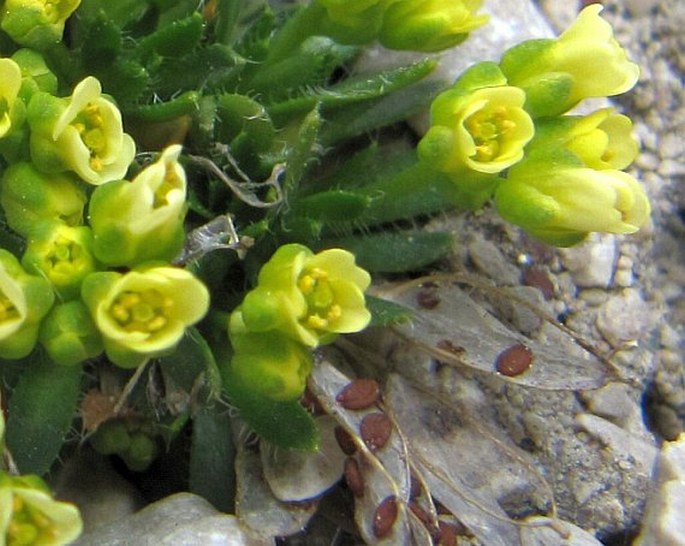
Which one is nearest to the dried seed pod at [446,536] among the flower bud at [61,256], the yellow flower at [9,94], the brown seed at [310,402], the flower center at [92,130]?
the brown seed at [310,402]

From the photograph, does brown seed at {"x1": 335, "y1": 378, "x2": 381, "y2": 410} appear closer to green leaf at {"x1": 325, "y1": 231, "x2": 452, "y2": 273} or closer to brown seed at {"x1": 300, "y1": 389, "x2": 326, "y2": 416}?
brown seed at {"x1": 300, "y1": 389, "x2": 326, "y2": 416}

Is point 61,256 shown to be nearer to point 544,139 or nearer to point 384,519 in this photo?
point 384,519

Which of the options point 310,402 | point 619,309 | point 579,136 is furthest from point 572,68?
point 310,402

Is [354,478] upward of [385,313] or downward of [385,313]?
downward

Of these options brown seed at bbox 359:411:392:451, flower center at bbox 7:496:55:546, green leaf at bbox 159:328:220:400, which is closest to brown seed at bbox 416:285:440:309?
brown seed at bbox 359:411:392:451

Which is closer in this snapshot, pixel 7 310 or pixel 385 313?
pixel 7 310

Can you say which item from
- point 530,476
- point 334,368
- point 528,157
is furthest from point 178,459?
point 528,157

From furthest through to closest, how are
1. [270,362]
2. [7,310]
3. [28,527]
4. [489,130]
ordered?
[489,130] → [270,362] → [7,310] → [28,527]

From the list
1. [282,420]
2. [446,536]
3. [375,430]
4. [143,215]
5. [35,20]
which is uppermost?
[35,20]
